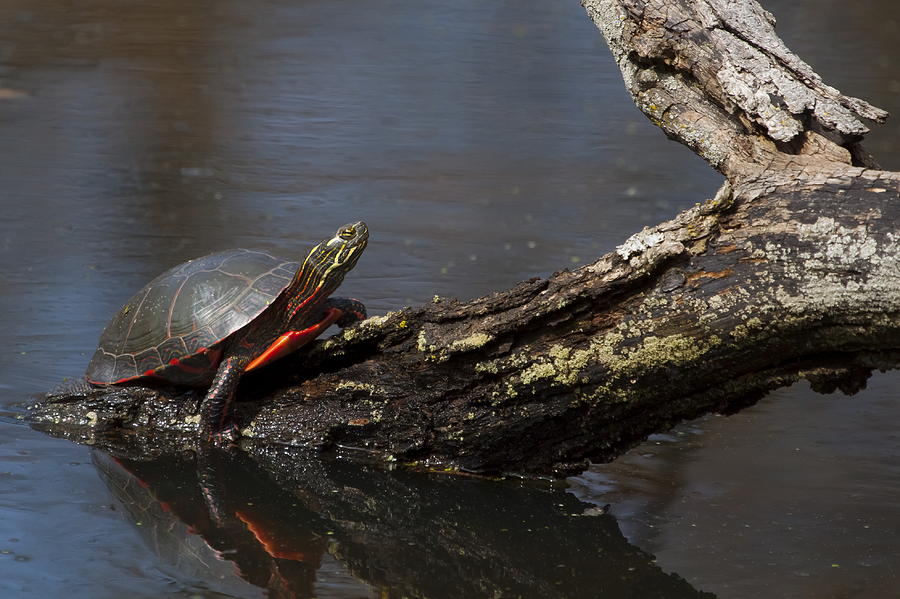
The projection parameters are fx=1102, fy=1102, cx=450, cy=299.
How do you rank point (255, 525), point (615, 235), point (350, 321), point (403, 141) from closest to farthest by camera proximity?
Result: point (255, 525) → point (350, 321) → point (615, 235) → point (403, 141)

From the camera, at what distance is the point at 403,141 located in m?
9.13

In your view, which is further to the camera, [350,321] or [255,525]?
[350,321]

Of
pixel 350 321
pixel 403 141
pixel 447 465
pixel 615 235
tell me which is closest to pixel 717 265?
pixel 447 465

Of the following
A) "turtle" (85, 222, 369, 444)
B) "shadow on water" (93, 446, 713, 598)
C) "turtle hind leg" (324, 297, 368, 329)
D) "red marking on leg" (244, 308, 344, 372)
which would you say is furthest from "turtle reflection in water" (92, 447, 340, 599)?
"turtle hind leg" (324, 297, 368, 329)

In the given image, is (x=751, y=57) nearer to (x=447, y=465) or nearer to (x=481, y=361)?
(x=481, y=361)

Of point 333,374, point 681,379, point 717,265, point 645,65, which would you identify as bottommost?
point 333,374

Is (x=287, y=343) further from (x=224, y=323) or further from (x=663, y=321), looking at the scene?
(x=663, y=321)

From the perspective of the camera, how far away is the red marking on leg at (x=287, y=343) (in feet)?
13.4

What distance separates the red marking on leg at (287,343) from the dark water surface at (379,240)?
37 centimetres

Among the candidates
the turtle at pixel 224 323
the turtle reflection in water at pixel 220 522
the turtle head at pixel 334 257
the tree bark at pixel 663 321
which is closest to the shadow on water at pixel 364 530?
the turtle reflection in water at pixel 220 522

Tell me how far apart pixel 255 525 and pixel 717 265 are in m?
1.71

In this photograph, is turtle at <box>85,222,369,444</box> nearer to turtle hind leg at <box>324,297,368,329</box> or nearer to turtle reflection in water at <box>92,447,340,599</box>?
turtle hind leg at <box>324,297,368,329</box>

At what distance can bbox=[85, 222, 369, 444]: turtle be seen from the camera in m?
4.09

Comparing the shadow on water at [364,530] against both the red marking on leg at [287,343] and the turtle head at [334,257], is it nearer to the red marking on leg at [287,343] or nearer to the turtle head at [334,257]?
the red marking on leg at [287,343]
